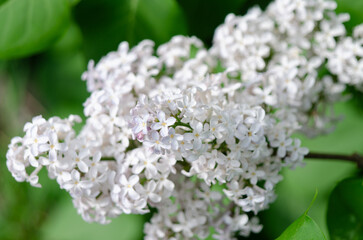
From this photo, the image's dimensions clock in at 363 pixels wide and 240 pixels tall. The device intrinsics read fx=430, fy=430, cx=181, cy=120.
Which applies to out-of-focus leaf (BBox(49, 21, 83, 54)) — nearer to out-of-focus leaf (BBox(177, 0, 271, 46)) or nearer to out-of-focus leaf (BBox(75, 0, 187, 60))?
out-of-focus leaf (BBox(75, 0, 187, 60))

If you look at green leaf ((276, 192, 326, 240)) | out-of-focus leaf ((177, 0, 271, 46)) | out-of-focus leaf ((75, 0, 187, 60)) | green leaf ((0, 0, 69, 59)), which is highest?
green leaf ((0, 0, 69, 59))

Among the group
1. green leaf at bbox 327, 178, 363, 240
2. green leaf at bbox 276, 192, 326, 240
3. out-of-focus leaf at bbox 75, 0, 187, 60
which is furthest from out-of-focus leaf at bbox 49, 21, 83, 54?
green leaf at bbox 276, 192, 326, 240

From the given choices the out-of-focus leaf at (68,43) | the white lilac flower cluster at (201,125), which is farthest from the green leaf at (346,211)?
the out-of-focus leaf at (68,43)

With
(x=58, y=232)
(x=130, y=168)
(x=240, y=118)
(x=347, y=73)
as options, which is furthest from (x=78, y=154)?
(x=58, y=232)

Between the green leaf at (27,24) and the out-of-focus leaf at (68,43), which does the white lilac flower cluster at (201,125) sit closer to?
the green leaf at (27,24)

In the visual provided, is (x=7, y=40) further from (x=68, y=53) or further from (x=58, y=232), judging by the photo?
(x=58, y=232)
